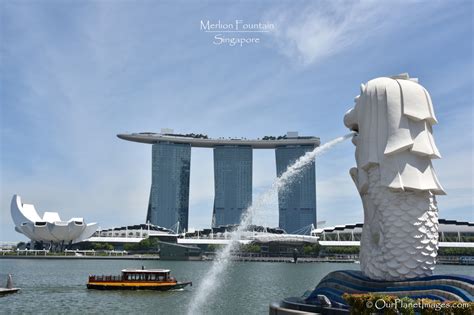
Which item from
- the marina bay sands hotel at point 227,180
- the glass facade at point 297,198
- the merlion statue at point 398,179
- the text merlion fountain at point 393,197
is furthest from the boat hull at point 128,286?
the glass facade at point 297,198

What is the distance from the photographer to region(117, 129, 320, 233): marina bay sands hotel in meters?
147

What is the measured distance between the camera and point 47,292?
32.8 m

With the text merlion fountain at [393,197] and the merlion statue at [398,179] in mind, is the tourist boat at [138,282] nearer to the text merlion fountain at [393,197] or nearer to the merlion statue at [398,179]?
the text merlion fountain at [393,197]

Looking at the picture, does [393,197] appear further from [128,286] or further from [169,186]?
[169,186]

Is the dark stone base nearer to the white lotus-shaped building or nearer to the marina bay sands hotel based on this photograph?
the white lotus-shaped building

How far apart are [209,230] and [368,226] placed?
111392 millimetres

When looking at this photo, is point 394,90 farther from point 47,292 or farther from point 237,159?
point 237,159

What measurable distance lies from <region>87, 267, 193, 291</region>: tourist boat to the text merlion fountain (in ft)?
73.2

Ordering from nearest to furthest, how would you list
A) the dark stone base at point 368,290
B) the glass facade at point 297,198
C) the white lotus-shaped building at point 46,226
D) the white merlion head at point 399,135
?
the dark stone base at point 368,290 → the white merlion head at point 399,135 → the white lotus-shaped building at point 46,226 → the glass facade at point 297,198

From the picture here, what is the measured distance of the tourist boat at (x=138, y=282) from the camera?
1410 inches

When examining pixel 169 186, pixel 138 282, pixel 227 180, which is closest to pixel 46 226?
pixel 169 186

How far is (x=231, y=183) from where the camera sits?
151m

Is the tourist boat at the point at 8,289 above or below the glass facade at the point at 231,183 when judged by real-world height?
below

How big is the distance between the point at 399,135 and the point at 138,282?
26515 mm
